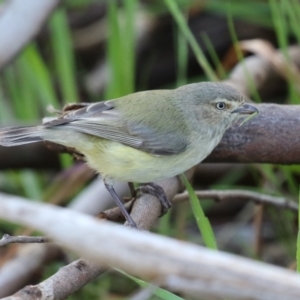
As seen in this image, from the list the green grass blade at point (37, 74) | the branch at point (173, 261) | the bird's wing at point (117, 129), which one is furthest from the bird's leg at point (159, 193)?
the green grass blade at point (37, 74)

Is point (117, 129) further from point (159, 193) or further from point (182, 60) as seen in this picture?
point (182, 60)

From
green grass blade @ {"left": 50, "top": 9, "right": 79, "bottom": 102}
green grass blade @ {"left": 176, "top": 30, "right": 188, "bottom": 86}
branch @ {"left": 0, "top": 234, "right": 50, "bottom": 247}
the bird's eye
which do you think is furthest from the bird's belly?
green grass blade @ {"left": 176, "top": 30, "right": 188, "bottom": 86}

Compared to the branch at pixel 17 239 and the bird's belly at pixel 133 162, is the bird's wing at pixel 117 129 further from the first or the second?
the branch at pixel 17 239

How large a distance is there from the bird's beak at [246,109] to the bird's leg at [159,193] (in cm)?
46

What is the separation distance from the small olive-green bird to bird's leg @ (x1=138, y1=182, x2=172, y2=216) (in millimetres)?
64

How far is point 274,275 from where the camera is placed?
3.53 feet

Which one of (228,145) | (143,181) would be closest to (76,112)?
(143,181)

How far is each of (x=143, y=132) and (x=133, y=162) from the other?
17cm

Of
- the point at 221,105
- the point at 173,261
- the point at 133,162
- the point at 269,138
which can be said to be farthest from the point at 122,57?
the point at 173,261

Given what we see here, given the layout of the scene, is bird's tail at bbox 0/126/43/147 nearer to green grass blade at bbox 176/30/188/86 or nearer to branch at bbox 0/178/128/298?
branch at bbox 0/178/128/298

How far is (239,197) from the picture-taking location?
2.75 metres

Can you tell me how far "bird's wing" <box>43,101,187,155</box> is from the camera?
2590 millimetres

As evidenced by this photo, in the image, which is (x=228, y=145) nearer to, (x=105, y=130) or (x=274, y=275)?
(x=105, y=130)

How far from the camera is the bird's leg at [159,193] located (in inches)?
91.0
